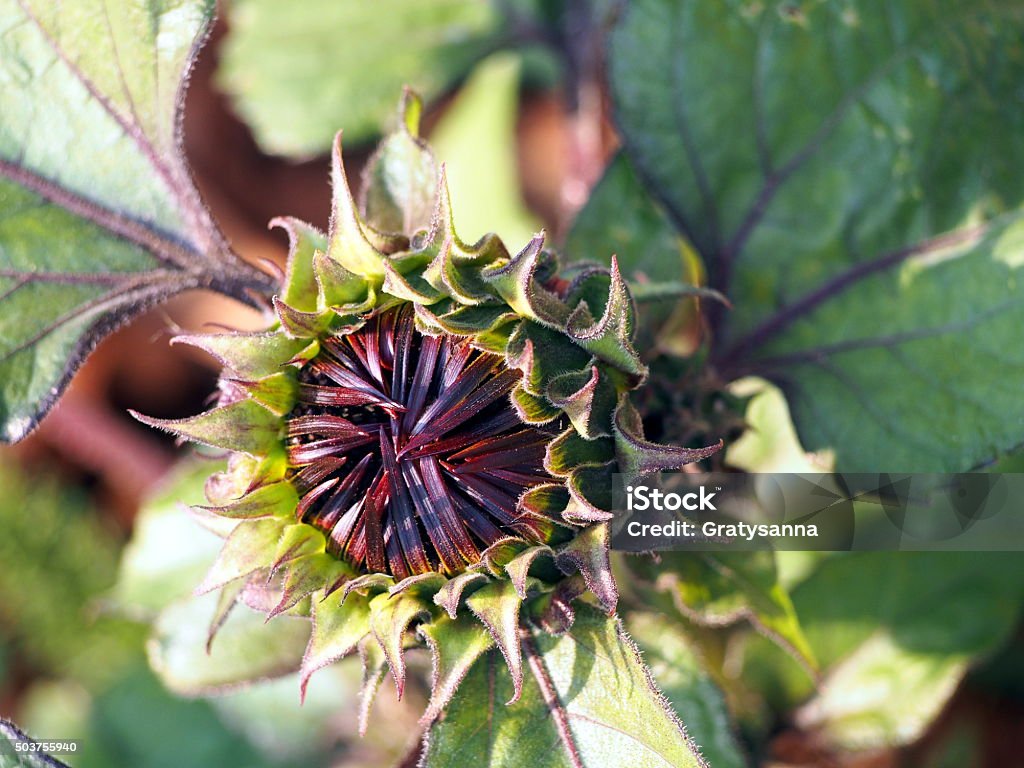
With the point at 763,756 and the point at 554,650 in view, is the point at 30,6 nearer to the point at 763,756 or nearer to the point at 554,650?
the point at 554,650

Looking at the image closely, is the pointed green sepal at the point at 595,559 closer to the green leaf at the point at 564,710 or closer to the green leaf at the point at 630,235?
the green leaf at the point at 564,710

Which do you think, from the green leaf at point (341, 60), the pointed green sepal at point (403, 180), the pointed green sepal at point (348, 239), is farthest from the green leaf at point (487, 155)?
the pointed green sepal at point (348, 239)

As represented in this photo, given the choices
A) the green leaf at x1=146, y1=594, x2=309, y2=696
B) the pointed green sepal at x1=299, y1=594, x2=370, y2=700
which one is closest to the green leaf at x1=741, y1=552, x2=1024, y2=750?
the green leaf at x1=146, y1=594, x2=309, y2=696

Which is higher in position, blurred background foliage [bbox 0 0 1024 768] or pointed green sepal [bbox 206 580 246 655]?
pointed green sepal [bbox 206 580 246 655]

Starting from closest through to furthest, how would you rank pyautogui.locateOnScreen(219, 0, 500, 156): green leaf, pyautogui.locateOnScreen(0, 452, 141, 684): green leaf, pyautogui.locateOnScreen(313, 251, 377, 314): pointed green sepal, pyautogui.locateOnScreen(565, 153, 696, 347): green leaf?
pyautogui.locateOnScreen(313, 251, 377, 314): pointed green sepal
pyautogui.locateOnScreen(565, 153, 696, 347): green leaf
pyautogui.locateOnScreen(219, 0, 500, 156): green leaf
pyautogui.locateOnScreen(0, 452, 141, 684): green leaf

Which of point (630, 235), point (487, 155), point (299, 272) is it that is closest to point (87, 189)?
point (299, 272)

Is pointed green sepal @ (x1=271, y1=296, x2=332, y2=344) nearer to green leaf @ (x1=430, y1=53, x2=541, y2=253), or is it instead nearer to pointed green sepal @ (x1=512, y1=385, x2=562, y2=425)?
pointed green sepal @ (x1=512, y1=385, x2=562, y2=425)
